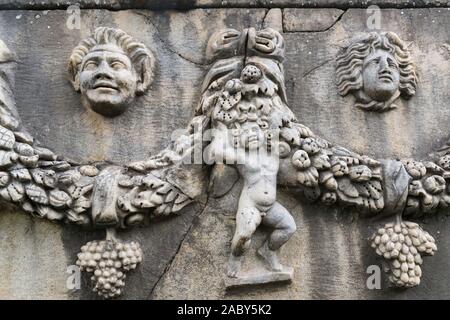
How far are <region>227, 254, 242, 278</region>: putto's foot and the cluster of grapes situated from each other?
0.41 meters

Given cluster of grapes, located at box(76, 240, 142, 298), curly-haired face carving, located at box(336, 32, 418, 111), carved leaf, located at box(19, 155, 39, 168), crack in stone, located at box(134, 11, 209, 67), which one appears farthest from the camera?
crack in stone, located at box(134, 11, 209, 67)

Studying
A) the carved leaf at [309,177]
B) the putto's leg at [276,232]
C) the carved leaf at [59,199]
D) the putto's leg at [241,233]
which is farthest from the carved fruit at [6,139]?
the carved leaf at [309,177]

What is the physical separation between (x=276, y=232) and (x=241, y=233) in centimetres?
17

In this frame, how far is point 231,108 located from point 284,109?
0.27 m

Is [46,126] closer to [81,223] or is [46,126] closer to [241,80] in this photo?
[81,223]

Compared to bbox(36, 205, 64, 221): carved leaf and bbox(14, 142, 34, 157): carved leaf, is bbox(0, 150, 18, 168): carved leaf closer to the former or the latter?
bbox(14, 142, 34, 157): carved leaf

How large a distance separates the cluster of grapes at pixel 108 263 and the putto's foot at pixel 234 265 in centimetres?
41

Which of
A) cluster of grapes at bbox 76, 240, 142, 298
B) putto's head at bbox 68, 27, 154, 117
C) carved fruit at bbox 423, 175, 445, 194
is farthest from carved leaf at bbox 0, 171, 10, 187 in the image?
carved fruit at bbox 423, 175, 445, 194

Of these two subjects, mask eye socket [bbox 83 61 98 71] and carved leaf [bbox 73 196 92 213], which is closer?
carved leaf [bbox 73 196 92 213]

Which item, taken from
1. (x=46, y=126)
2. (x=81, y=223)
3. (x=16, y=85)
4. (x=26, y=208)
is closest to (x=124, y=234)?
(x=81, y=223)

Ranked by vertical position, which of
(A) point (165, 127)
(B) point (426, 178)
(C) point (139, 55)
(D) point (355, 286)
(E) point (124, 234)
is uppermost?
(C) point (139, 55)

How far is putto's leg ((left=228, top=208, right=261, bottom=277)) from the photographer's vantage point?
3.38 metres

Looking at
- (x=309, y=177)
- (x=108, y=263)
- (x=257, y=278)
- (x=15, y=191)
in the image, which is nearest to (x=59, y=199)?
(x=15, y=191)

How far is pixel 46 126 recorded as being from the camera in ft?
12.2
